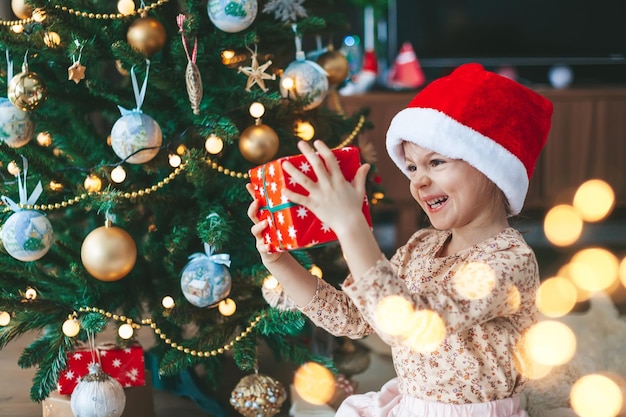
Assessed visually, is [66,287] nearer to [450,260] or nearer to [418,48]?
[450,260]

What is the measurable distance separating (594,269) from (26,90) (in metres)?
2.41

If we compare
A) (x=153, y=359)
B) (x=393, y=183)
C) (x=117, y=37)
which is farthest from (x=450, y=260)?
(x=393, y=183)

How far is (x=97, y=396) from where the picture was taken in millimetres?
1405

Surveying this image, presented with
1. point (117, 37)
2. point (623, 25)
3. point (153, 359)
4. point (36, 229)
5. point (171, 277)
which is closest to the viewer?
point (36, 229)

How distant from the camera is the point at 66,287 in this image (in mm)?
1518

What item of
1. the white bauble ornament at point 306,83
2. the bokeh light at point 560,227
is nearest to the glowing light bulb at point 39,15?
the white bauble ornament at point 306,83

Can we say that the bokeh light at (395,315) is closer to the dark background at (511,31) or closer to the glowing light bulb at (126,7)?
the glowing light bulb at (126,7)

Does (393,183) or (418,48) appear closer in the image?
(393,183)

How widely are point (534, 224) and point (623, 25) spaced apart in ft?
3.42

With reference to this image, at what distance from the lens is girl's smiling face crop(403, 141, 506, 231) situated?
1062 millimetres

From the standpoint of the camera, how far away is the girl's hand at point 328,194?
0.90m

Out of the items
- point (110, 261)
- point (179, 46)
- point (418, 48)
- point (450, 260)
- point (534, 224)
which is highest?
point (179, 46)

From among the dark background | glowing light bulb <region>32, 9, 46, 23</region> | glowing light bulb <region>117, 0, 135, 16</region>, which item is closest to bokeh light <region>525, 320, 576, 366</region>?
glowing light bulb <region>117, 0, 135, 16</region>

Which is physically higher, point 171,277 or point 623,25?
point 171,277
